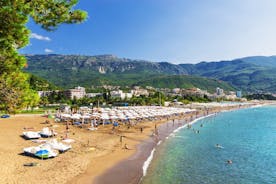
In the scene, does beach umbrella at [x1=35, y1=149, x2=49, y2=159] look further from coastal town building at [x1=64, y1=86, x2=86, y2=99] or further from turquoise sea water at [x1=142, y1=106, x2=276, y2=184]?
coastal town building at [x1=64, y1=86, x2=86, y2=99]

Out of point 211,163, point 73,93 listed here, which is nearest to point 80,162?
point 211,163

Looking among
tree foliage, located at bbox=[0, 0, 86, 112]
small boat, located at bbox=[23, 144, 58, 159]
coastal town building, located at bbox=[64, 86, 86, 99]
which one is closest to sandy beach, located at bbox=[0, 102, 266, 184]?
small boat, located at bbox=[23, 144, 58, 159]

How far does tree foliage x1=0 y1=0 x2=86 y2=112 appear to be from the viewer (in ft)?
24.1

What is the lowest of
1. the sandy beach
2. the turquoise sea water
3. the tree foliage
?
the turquoise sea water

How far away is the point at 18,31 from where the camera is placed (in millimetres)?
7723

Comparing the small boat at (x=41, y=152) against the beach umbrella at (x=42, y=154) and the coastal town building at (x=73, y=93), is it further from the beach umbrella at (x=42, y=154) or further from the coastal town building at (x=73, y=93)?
the coastal town building at (x=73, y=93)

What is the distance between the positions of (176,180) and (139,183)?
326 centimetres

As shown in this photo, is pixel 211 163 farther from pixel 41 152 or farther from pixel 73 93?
pixel 73 93

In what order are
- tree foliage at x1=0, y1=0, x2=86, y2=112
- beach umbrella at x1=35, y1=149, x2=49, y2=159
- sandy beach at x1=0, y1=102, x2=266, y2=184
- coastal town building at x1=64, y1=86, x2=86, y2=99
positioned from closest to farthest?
tree foliage at x1=0, y1=0, x2=86, y2=112
sandy beach at x1=0, y1=102, x2=266, y2=184
beach umbrella at x1=35, y1=149, x2=49, y2=159
coastal town building at x1=64, y1=86, x2=86, y2=99

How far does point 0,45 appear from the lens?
7852 mm

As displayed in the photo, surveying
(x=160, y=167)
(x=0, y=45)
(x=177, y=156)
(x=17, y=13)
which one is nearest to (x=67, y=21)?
(x=17, y=13)

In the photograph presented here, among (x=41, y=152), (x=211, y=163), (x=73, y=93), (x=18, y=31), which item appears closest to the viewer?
(x=18, y=31)

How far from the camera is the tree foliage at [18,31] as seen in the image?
7.34 meters

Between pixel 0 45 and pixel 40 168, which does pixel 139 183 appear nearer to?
pixel 40 168
